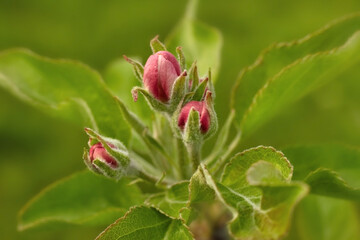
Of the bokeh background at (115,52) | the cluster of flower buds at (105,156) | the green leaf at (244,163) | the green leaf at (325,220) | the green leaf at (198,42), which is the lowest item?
the green leaf at (325,220)

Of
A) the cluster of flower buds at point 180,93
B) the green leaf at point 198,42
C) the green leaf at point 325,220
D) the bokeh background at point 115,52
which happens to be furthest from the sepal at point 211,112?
the bokeh background at point 115,52

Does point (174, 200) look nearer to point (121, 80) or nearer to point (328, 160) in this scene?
point (328, 160)

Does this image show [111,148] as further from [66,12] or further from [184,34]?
[66,12]

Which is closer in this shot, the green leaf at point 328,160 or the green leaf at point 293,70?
the green leaf at point 293,70

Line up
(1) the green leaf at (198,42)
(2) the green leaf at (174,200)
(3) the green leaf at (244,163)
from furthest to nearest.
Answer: (1) the green leaf at (198,42), (2) the green leaf at (174,200), (3) the green leaf at (244,163)

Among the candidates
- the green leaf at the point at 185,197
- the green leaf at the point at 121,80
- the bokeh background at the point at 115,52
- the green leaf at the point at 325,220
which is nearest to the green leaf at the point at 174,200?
the green leaf at the point at 185,197

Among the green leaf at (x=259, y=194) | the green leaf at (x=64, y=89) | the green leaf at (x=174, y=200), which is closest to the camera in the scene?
the green leaf at (x=259, y=194)

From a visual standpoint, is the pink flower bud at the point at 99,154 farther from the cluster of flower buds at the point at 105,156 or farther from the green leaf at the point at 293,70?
the green leaf at the point at 293,70

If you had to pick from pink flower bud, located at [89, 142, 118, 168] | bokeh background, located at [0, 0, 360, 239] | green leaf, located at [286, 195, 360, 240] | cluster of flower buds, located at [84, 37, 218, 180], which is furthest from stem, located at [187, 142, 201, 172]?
bokeh background, located at [0, 0, 360, 239]

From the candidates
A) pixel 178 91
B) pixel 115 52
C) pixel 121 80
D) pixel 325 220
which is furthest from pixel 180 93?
pixel 115 52

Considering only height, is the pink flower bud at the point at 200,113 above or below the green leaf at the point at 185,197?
above
